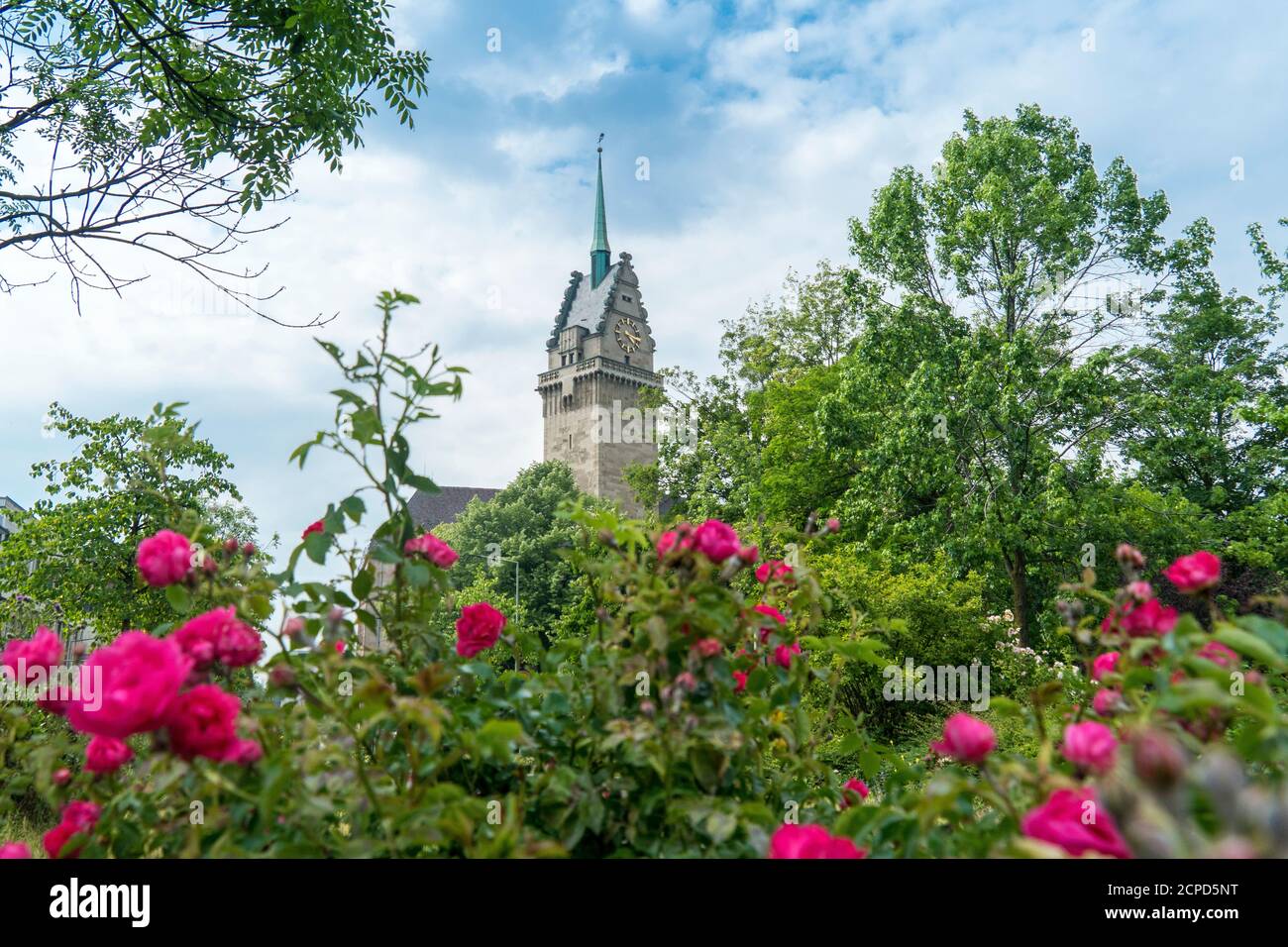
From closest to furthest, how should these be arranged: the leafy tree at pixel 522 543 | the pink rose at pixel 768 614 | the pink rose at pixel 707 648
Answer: the pink rose at pixel 707 648
the pink rose at pixel 768 614
the leafy tree at pixel 522 543

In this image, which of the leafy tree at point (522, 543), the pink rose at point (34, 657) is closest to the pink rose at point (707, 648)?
the pink rose at point (34, 657)

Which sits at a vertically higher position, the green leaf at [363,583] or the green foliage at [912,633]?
the green leaf at [363,583]

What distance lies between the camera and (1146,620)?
175 centimetres

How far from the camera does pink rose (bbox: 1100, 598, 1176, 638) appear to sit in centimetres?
172

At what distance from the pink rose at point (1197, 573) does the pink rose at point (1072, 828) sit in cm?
71

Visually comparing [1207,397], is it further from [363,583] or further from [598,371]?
[598,371]


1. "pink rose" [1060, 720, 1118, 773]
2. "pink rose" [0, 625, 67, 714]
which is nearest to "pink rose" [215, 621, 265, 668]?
"pink rose" [0, 625, 67, 714]

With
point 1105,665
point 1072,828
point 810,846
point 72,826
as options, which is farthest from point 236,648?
point 1105,665

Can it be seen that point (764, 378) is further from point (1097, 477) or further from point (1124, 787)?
point (1124, 787)

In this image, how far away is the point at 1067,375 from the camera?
15.3 meters

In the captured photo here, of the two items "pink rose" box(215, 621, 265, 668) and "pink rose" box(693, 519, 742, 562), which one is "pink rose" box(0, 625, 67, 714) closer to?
"pink rose" box(215, 621, 265, 668)

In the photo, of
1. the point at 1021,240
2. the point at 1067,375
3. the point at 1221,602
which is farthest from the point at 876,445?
the point at 1221,602

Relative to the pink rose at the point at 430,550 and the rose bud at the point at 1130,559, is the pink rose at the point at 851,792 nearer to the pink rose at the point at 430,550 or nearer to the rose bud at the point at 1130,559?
the rose bud at the point at 1130,559

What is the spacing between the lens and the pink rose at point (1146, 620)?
172 cm
